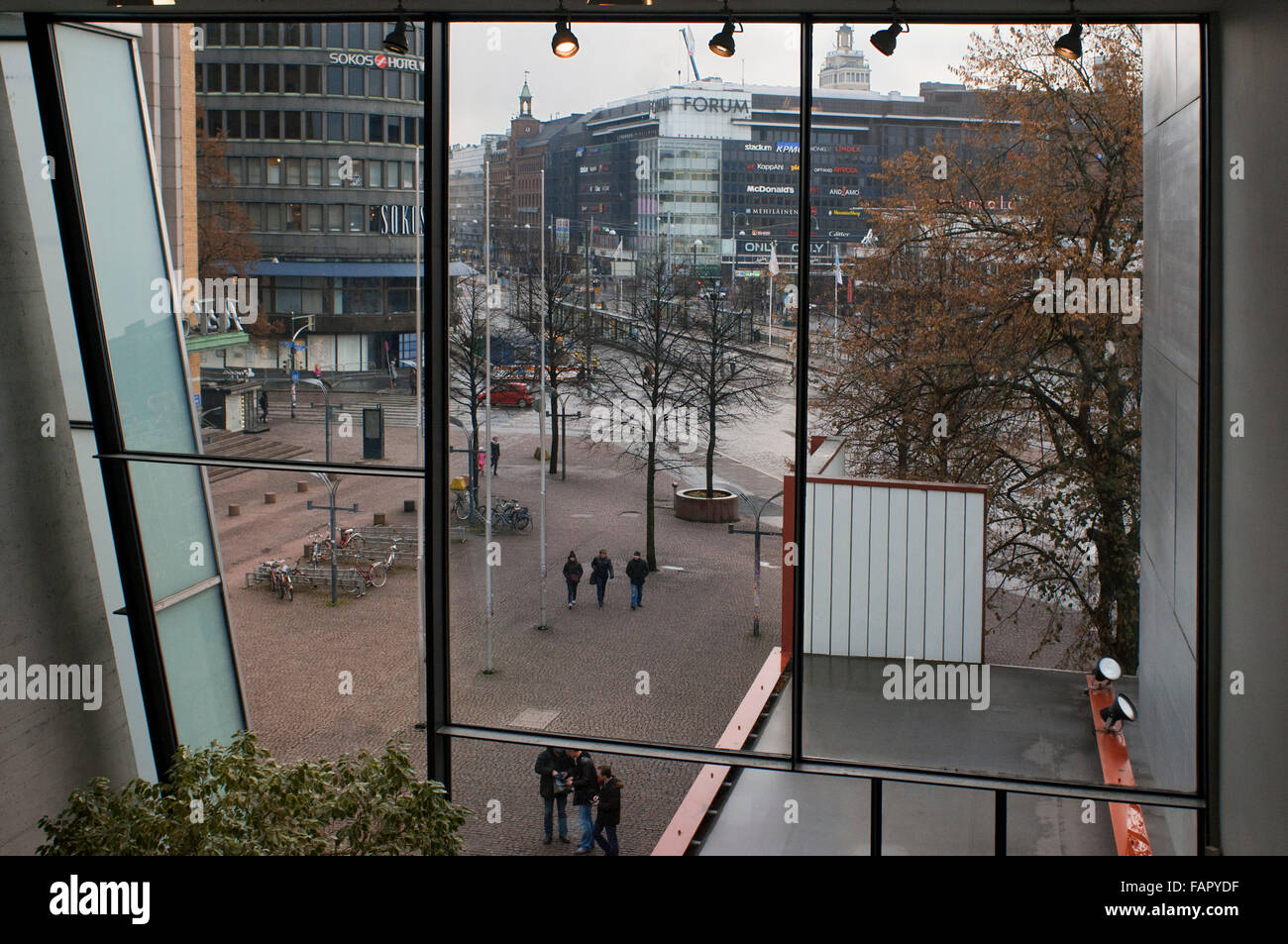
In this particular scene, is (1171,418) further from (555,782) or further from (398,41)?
(398,41)

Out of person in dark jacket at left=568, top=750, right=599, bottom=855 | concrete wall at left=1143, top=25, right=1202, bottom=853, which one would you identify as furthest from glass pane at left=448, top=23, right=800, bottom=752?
concrete wall at left=1143, top=25, right=1202, bottom=853

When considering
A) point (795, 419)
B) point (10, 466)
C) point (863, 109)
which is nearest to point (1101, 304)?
point (863, 109)

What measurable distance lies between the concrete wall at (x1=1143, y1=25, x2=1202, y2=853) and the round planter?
6.76 ft

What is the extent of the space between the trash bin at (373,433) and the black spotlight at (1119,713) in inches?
145

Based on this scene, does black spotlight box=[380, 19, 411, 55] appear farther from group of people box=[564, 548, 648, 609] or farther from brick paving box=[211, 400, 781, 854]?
group of people box=[564, 548, 648, 609]

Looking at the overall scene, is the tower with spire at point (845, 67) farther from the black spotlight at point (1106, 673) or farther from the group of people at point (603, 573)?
the black spotlight at point (1106, 673)

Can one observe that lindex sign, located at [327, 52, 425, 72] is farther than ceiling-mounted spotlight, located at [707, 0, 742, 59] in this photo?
Yes

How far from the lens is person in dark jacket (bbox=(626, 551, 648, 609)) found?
5.82 meters

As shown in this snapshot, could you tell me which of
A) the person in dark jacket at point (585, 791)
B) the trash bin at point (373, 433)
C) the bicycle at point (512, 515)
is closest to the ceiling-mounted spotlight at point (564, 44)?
the trash bin at point (373, 433)

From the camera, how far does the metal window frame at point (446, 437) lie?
4.59 meters

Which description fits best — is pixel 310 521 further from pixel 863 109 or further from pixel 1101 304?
pixel 1101 304

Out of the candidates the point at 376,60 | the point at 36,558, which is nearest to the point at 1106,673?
the point at 376,60

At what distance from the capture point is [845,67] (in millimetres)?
5070
